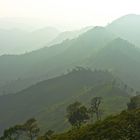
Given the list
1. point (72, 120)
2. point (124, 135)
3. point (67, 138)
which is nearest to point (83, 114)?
point (72, 120)

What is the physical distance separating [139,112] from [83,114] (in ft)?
215

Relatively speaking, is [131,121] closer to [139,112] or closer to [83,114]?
[139,112]

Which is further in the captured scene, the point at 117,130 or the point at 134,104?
the point at 134,104

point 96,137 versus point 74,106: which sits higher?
point 74,106

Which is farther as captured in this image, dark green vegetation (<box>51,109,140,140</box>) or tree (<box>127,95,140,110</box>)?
tree (<box>127,95,140,110</box>)

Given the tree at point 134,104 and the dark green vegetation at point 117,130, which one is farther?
the tree at point 134,104

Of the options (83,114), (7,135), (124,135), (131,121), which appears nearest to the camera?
(124,135)

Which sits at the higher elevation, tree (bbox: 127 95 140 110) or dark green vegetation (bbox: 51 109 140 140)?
tree (bbox: 127 95 140 110)

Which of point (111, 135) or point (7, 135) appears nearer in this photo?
point (111, 135)

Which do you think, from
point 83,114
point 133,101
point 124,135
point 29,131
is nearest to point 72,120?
point 83,114

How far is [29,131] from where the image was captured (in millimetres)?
141375

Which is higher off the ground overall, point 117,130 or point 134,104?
point 134,104

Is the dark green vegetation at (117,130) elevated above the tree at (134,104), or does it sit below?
below

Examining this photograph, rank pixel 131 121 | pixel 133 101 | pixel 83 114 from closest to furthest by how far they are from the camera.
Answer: pixel 131 121
pixel 83 114
pixel 133 101
